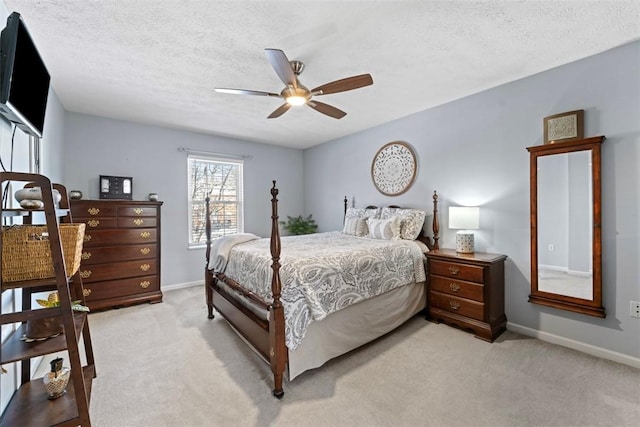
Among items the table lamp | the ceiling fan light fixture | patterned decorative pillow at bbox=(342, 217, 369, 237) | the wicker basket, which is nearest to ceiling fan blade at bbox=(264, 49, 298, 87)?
the ceiling fan light fixture

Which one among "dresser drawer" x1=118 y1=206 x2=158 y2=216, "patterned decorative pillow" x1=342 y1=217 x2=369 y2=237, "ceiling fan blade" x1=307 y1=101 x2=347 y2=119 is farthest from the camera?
"patterned decorative pillow" x1=342 y1=217 x2=369 y2=237

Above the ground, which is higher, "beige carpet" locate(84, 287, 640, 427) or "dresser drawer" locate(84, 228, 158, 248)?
"dresser drawer" locate(84, 228, 158, 248)

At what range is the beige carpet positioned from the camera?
175 cm

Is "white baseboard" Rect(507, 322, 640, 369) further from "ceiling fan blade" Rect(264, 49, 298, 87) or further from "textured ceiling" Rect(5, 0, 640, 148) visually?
"ceiling fan blade" Rect(264, 49, 298, 87)

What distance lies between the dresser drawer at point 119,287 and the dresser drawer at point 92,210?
857mm

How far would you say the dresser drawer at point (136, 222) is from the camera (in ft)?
12.2

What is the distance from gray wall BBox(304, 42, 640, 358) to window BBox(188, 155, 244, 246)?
8.37 ft

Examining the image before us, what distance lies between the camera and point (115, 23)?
198 centimetres

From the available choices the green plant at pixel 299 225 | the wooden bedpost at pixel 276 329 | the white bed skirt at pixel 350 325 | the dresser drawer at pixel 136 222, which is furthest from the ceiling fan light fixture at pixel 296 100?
the green plant at pixel 299 225

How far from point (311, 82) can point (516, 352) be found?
125 inches

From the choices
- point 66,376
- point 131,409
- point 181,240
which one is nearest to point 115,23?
point 66,376

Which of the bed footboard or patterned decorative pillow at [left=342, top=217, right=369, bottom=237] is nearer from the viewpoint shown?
the bed footboard

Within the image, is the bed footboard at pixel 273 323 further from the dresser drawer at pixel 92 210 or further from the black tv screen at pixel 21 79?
the dresser drawer at pixel 92 210

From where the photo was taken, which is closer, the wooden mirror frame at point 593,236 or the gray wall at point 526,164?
the gray wall at point 526,164
